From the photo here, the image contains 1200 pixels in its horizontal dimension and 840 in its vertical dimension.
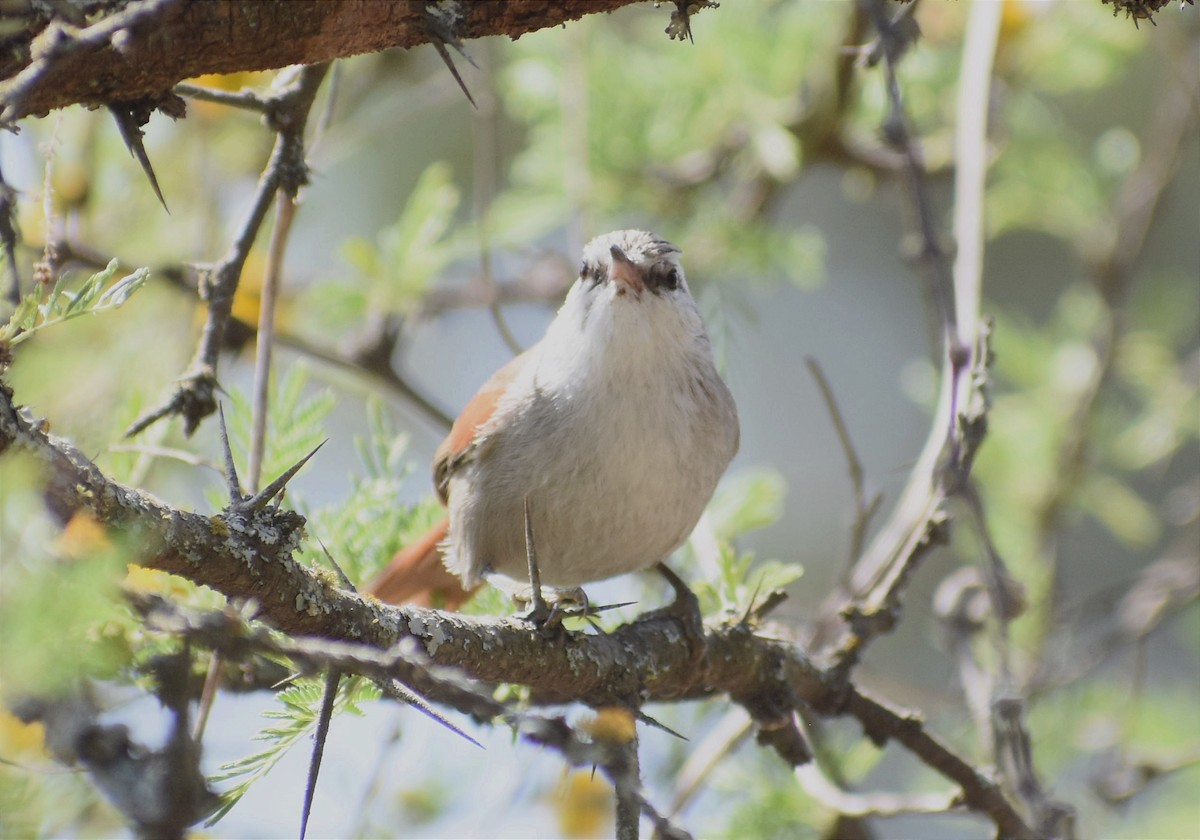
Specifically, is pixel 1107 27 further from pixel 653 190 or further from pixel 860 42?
pixel 653 190

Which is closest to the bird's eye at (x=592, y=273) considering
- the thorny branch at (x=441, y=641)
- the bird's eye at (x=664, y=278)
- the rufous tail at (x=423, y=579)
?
the bird's eye at (x=664, y=278)

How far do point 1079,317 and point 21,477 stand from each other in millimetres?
5855

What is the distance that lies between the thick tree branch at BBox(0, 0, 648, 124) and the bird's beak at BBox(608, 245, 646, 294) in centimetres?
165

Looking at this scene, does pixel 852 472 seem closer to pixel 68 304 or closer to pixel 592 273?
pixel 592 273

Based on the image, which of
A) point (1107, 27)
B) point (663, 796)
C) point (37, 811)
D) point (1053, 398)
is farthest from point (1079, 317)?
point (37, 811)

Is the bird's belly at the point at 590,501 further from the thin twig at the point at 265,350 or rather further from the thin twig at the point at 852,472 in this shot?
the thin twig at the point at 265,350

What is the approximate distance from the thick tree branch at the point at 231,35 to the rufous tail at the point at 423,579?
2.05 meters

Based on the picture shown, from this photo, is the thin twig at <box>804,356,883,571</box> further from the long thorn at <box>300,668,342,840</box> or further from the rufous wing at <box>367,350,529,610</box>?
the long thorn at <box>300,668,342,840</box>

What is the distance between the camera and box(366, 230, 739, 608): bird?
3.50 meters

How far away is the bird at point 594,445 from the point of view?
3502 mm

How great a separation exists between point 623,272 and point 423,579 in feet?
4.06

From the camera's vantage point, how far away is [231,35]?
192cm

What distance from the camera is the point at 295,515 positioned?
2109 millimetres

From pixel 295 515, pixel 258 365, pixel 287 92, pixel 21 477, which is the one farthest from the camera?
pixel 258 365
